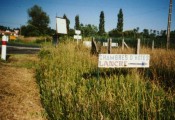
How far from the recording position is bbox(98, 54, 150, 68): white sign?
4.25 m

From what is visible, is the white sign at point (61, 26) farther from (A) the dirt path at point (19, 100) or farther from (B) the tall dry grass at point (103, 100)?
(A) the dirt path at point (19, 100)

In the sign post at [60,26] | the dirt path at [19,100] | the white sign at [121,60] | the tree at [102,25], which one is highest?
the tree at [102,25]

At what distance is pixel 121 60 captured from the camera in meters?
4.38

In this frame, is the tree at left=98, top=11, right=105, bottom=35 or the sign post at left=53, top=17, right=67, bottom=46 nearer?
the sign post at left=53, top=17, right=67, bottom=46

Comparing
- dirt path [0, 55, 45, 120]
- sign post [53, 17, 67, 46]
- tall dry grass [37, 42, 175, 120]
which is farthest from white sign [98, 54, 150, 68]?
sign post [53, 17, 67, 46]

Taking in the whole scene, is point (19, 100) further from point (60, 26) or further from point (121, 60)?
point (60, 26)

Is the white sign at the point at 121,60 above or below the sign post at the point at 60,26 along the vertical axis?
below

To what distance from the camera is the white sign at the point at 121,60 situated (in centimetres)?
425

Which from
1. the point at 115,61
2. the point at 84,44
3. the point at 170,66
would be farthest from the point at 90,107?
the point at 84,44

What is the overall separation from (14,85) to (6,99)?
0.98 metres

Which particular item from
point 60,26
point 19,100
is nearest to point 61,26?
point 60,26

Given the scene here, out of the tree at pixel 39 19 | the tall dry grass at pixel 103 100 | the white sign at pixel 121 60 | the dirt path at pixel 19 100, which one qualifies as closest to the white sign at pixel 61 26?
the tall dry grass at pixel 103 100

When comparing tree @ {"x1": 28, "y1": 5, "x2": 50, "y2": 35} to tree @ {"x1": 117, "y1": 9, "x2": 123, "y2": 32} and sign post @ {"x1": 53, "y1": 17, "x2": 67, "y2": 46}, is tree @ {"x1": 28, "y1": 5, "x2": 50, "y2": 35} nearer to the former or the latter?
tree @ {"x1": 117, "y1": 9, "x2": 123, "y2": 32}

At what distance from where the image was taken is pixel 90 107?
3.21 meters
